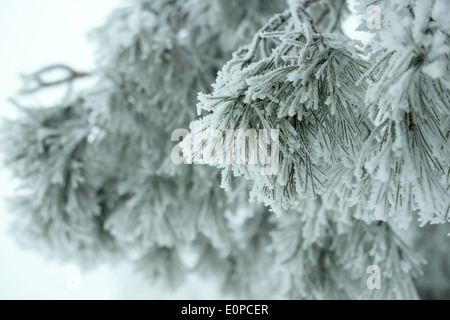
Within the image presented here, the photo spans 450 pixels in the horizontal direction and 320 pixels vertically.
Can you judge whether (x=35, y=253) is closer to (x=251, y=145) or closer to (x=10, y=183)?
(x=10, y=183)

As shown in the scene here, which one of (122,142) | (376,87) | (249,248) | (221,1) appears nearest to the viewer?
(376,87)

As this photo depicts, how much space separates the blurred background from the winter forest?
0.67ft

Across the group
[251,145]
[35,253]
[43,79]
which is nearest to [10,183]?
[35,253]

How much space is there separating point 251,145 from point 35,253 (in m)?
2.50

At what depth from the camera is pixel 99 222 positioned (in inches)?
102

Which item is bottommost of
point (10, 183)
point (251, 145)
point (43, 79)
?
point (251, 145)

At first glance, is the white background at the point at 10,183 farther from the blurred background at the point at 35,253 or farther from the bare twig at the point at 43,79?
the bare twig at the point at 43,79

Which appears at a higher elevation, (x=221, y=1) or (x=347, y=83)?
(x=221, y=1)

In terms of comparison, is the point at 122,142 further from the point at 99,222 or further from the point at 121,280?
the point at 121,280

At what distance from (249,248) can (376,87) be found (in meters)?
2.34

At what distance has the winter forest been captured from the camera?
81cm

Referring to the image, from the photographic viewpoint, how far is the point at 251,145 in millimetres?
848
